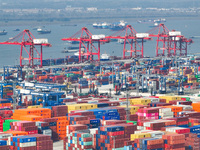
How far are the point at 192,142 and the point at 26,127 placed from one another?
13.2 m

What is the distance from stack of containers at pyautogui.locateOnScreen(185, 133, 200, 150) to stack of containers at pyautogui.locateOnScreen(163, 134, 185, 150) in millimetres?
2027

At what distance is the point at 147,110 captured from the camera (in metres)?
63.7

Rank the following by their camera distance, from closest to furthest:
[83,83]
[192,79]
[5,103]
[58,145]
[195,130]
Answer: [195,130], [58,145], [5,103], [83,83], [192,79]

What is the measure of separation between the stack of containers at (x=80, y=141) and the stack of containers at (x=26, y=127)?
413 centimetres

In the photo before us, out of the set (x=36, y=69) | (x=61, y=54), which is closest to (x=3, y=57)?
(x=61, y=54)

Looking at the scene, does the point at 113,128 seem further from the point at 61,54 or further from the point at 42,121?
the point at 61,54

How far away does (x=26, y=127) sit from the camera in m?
57.5

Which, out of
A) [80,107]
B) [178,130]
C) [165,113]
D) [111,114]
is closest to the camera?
[178,130]

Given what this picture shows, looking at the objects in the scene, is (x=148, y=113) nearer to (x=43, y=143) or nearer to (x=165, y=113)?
(x=165, y=113)

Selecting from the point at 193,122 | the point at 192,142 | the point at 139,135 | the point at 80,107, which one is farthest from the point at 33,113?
the point at 192,142

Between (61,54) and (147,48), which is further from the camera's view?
(147,48)

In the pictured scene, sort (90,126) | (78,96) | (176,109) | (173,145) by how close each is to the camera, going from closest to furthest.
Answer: (173,145) → (90,126) → (176,109) → (78,96)

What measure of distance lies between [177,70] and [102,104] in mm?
42935

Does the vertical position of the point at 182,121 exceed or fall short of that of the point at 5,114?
it exceeds it
